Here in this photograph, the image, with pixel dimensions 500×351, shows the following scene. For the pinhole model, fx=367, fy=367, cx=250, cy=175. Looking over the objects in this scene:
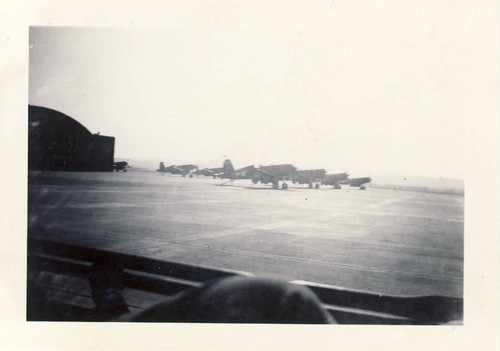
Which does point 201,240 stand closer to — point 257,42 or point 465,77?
point 257,42

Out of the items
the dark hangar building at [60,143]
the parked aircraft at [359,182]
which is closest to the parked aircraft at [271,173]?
the dark hangar building at [60,143]

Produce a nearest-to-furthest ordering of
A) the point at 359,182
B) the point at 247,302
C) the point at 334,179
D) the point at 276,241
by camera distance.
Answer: the point at 247,302 < the point at 276,241 < the point at 334,179 < the point at 359,182

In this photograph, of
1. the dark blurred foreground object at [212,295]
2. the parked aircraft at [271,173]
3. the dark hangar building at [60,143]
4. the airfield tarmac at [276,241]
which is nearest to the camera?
the dark blurred foreground object at [212,295]

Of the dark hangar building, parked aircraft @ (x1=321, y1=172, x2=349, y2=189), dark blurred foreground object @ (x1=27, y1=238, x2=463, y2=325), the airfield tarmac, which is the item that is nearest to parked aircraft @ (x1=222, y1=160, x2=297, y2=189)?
the airfield tarmac

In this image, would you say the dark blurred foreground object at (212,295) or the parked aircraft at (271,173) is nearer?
the dark blurred foreground object at (212,295)

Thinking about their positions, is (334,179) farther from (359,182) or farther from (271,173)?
(271,173)

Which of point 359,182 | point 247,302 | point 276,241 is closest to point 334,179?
point 359,182

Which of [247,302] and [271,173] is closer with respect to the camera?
[247,302]

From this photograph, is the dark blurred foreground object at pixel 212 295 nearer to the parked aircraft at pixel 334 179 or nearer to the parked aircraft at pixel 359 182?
the parked aircraft at pixel 334 179

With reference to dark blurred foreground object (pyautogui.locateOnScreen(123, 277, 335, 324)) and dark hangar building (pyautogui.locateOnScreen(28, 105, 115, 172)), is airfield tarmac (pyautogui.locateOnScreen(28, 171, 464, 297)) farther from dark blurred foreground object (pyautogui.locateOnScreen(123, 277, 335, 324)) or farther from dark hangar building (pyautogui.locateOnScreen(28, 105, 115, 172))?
dark blurred foreground object (pyautogui.locateOnScreen(123, 277, 335, 324))

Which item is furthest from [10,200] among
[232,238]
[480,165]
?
[480,165]
